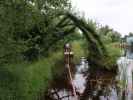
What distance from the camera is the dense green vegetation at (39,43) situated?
7.37 m

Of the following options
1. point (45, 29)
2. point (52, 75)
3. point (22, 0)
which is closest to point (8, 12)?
point (22, 0)

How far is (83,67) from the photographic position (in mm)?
11016

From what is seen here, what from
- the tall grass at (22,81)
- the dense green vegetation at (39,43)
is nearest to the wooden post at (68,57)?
the dense green vegetation at (39,43)

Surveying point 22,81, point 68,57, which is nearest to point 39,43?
point 68,57

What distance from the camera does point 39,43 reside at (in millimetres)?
9625

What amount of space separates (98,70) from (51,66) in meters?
1.39

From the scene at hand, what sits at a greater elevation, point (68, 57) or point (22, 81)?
point (68, 57)

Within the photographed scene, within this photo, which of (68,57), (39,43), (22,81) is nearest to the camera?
(22,81)

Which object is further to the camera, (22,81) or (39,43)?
(39,43)

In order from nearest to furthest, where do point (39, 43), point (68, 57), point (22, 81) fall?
1. point (22, 81)
2. point (39, 43)
3. point (68, 57)

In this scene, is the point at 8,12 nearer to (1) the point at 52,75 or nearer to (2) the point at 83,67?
(1) the point at 52,75

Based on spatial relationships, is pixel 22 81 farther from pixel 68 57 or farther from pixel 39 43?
pixel 68 57

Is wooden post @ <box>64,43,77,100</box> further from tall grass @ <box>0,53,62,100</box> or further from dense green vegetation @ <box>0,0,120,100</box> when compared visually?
tall grass @ <box>0,53,62,100</box>

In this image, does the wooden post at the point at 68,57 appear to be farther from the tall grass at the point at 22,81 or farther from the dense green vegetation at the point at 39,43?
the tall grass at the point at 22,81
